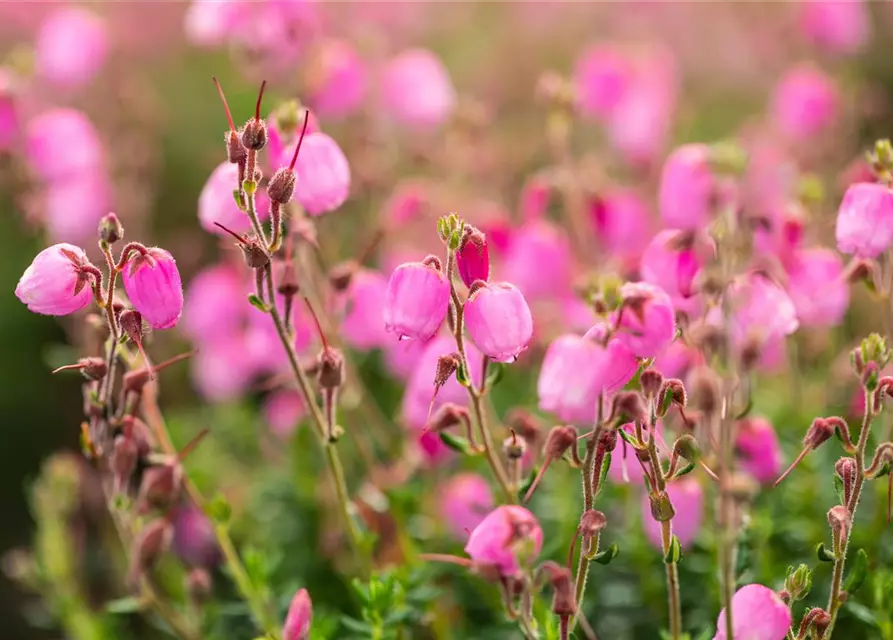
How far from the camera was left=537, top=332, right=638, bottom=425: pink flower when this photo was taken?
1.10 m

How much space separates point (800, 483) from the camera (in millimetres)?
1957

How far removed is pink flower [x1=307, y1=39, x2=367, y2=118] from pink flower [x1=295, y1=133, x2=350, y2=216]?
77 centimetres

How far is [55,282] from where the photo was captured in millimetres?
1242

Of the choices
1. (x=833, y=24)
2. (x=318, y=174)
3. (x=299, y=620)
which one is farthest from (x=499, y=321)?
(x=833, y=24)

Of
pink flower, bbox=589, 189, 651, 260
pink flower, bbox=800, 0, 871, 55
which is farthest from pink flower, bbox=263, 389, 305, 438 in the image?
pink flower, bbox=800, 0, 871, 55

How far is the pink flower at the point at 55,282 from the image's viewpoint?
1239mm

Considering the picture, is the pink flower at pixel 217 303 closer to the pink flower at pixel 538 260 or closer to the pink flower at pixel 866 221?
the pink flower at pixel 538 260

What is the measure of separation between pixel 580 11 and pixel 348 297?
3.27 metres

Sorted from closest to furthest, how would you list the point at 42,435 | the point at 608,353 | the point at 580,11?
1. the point at 608,353
2. the point at 42,435
3. the point at 580,11

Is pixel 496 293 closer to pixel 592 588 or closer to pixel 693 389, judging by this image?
pixel 693 389

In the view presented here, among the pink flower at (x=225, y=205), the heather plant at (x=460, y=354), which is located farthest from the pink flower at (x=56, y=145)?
the pink flower at (x=225, y=205)

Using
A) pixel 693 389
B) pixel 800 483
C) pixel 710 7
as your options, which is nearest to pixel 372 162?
pixel 800 483

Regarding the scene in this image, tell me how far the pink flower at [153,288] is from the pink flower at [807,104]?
1921 millimetres

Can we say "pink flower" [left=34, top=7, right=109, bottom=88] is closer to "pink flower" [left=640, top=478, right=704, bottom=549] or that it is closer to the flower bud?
the flower bud
